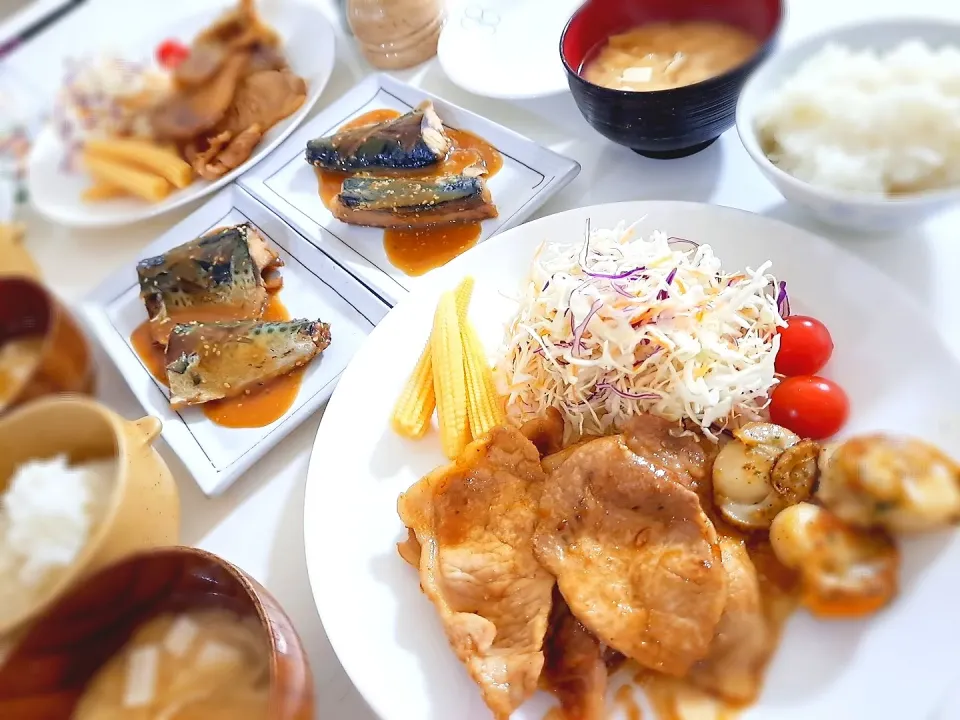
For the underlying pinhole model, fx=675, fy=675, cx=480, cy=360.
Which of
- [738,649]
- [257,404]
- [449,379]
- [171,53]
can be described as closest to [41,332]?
[257,404]

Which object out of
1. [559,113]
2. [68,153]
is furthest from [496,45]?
[68,153]

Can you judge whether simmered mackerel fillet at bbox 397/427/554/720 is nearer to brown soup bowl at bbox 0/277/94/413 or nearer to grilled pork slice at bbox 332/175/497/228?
brown soup bowl at bbox 0/277/94/413

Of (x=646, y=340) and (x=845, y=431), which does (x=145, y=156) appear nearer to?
(x=646, y=340)

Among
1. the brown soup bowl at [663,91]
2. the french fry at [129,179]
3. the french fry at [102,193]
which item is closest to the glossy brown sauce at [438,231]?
the brown soup bowl at [663,91]

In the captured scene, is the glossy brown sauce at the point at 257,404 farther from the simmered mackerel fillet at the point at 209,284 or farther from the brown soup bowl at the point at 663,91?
the brown soup bowl at the point at 663,91

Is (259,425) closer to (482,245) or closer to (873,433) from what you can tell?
(482,245)

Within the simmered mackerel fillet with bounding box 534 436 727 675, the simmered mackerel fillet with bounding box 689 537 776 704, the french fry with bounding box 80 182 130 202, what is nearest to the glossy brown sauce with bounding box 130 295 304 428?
the simmered mackerel fillet with bounding box 534 436 727 675
